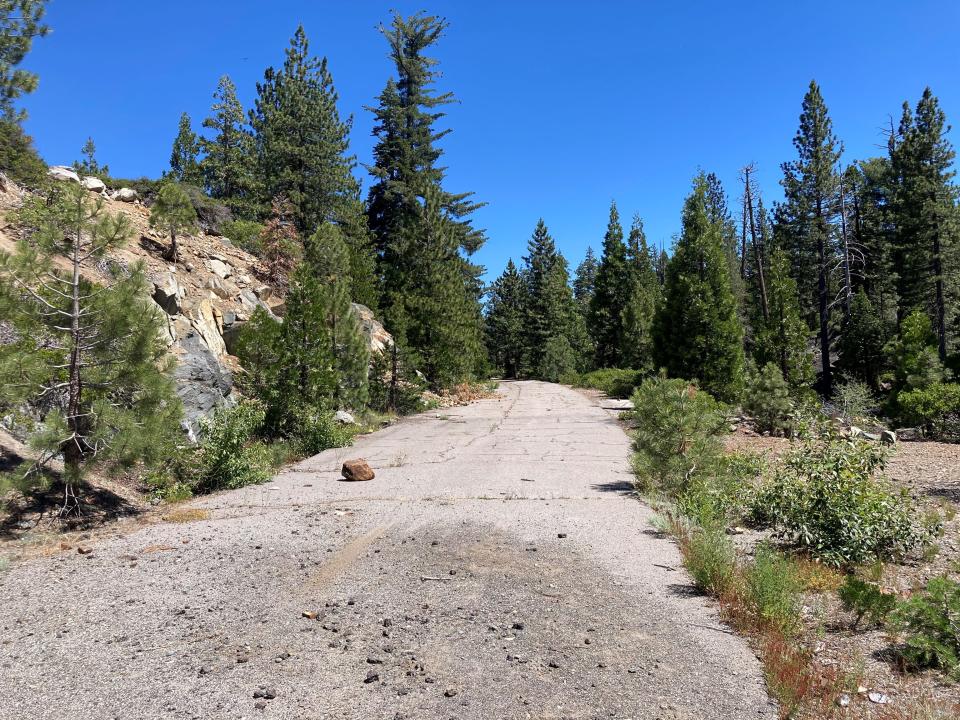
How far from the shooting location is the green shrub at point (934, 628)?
3.73 metres

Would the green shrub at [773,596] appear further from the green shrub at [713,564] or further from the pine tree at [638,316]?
the pine tree at [638,316]

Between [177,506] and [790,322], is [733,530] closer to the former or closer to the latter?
[177,506]

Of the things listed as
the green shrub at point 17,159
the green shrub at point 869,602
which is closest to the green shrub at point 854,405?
the green shrub at point 869,602

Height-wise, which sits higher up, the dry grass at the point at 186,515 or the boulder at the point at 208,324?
the boulder at the point at 208,324

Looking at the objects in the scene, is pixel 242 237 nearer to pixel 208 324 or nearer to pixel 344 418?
pixel 208 324

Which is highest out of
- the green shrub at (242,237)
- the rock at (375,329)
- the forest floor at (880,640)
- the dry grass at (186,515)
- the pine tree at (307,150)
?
the pine tree at (307,150)

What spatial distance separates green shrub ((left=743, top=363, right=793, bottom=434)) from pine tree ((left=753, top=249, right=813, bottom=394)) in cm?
1008

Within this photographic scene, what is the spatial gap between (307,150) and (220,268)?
1377 cm

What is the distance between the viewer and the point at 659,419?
27.2 feet

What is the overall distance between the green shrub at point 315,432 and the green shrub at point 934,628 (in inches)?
442

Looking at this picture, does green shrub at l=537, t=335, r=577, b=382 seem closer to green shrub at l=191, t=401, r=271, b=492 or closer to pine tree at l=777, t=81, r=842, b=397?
pine tree at l=777, t=81, r=842, b=397

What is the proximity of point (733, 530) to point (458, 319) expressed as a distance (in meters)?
21.0

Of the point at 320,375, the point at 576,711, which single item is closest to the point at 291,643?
the point at 576,711

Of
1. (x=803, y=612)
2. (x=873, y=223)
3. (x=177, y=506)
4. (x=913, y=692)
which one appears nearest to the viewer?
(x=913, y=692)
